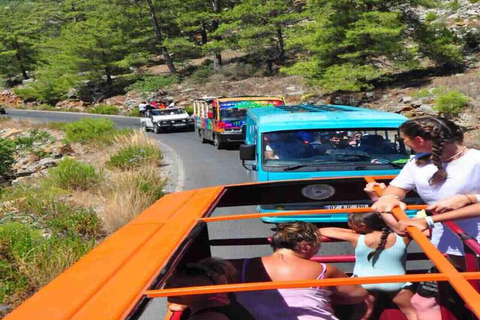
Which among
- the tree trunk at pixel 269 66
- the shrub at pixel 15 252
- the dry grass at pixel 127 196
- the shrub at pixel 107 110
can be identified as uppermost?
the shrub at pixel 15 252

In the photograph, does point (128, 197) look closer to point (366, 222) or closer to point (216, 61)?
point (366, 222)

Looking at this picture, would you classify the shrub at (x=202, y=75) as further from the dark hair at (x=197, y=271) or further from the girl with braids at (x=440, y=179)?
the dark hair at (x=197, y=271)

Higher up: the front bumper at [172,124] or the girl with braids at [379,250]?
the girl with braids at [379,250]

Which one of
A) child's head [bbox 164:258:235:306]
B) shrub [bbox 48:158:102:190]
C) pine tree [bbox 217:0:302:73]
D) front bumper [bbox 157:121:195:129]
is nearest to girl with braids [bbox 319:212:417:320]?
child's head [bbox 164:258:235:306]

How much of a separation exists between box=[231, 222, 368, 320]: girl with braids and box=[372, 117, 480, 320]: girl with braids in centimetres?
50

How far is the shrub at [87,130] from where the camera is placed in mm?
21531

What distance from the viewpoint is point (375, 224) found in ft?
12.3

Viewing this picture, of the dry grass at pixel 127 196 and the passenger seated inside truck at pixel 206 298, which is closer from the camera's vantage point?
the passenger seated inside truck at pixel 206 298

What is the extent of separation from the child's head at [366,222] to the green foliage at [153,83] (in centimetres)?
4563

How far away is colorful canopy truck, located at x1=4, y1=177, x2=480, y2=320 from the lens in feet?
6.87

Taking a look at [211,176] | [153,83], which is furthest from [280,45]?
[211,176]

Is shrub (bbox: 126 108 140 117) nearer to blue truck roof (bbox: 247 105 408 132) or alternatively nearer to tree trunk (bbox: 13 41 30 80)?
tree trunk (bbox: 13 41 30 80)

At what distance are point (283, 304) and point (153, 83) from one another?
47.0 meters

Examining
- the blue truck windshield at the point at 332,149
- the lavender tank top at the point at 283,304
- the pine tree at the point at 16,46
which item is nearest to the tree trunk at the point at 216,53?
the pine tree at the point at 16,46
